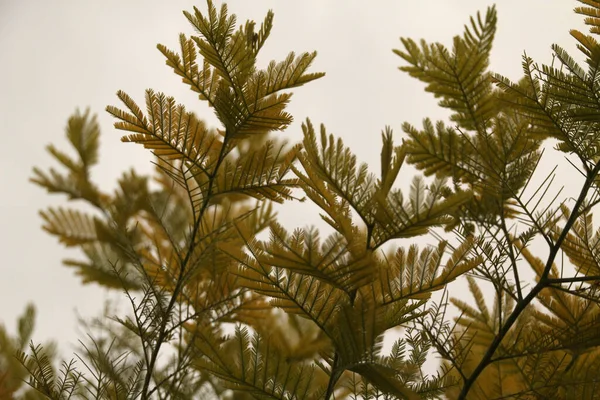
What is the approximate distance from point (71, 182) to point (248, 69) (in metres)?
1.38

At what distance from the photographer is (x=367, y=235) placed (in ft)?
3.37

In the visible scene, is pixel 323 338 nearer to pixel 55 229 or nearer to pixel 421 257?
pixel 421 257

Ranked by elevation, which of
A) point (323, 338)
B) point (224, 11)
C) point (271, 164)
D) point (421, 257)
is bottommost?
point (323, 338)

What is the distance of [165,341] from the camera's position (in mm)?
1208

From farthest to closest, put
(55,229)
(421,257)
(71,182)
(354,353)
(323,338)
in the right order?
(71,182) → (55,229) → (323,338) → (421,257) → (354,353)

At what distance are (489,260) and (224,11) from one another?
2.46 feet

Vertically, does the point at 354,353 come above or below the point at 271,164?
below

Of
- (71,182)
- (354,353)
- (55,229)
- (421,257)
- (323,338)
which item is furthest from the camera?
(71,182)

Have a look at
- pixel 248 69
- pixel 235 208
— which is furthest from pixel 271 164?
pixel 235 208

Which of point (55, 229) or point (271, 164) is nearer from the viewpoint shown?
point (271, 164)

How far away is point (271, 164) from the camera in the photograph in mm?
1241

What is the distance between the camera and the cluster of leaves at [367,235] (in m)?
0.99

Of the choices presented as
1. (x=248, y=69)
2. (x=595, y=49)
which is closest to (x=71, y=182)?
(x=248, y=69)

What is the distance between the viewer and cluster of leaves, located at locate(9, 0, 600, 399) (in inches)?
39.1
